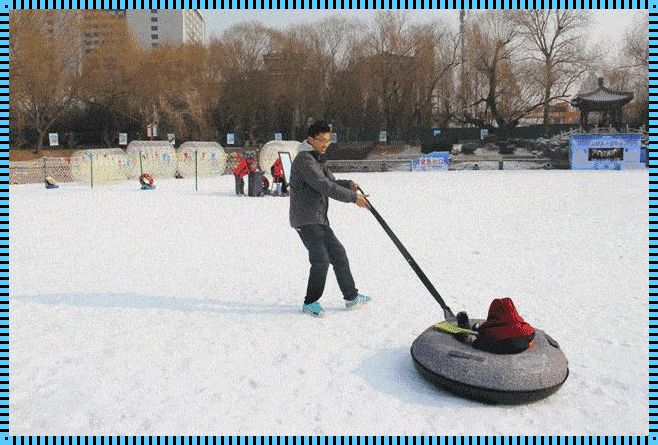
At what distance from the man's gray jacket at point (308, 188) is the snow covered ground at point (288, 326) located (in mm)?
831

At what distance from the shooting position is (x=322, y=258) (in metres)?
4.41

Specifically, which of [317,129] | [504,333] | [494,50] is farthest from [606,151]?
[504,333]

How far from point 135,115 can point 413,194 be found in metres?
34.5

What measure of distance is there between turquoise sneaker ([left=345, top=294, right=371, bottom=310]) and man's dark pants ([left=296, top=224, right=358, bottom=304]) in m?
0.04

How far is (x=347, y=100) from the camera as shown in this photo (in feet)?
152

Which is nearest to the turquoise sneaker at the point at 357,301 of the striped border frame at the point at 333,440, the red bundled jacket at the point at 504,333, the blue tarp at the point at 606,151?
the red bundled jacket at the point at 504,333

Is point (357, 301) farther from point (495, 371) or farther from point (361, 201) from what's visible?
point (495, 371)

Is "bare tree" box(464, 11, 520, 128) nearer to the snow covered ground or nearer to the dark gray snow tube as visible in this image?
the snow covered ground

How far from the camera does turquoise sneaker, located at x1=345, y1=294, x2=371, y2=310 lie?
4684 mm

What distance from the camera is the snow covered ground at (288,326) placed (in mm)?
2887

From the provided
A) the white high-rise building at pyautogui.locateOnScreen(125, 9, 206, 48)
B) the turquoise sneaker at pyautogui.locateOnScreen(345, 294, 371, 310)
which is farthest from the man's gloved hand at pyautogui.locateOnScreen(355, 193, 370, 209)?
the white high-rise building at pyautogui.locateOnScreen(125, 9, 206, 48)

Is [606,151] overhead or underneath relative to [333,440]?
overhead

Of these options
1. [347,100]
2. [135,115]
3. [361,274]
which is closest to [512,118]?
[347,100]

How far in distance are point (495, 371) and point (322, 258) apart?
1.81 m
